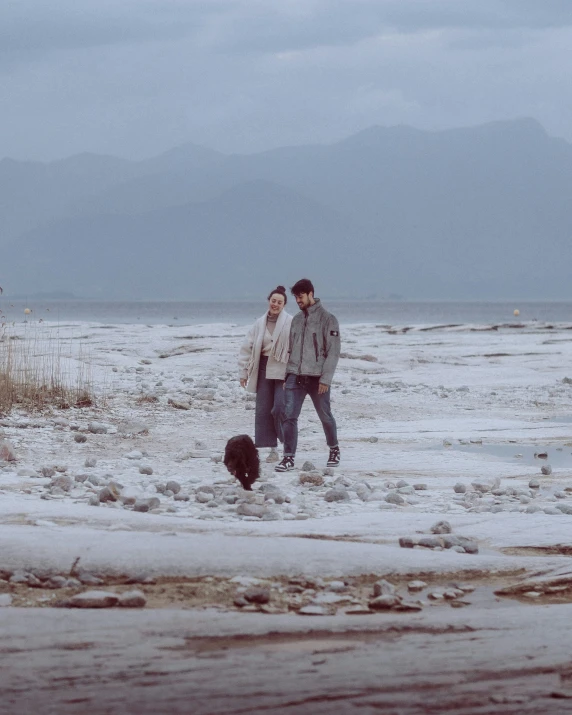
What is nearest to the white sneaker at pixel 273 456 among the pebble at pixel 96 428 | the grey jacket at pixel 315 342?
the grey jacket at pixel 315 342

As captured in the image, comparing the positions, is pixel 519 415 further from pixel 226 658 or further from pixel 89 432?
pixel 226 658

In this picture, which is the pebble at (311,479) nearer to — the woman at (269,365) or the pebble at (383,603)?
the woman at (269,365)

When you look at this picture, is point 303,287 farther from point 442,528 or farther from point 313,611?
point 313,611

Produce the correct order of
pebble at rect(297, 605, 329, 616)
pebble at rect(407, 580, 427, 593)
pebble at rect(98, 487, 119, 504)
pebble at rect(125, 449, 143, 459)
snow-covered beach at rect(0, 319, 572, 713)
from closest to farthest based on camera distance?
snow-covered beach at rect(0, 319, 572, 713)
pebble at rect(297, 605, 329, 616)
pebble at rect(407, 580, 427, 593)
pebble at rect(98, 487, 119, 504)
pebble at rect(125, 449, 143, 459)

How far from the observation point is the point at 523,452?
12.2m

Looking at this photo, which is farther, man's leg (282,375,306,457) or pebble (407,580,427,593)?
man's leg (282,375,306,457)

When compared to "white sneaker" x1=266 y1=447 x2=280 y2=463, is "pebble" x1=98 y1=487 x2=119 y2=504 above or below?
above

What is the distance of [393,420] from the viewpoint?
49.2 feet

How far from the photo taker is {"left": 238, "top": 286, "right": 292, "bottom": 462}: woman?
10453mm

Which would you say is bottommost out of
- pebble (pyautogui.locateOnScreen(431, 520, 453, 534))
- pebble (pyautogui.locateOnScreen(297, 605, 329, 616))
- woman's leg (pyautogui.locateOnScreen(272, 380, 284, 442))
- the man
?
pebble (pyautogui.locateOnScreen(297, 605, 329, 616))

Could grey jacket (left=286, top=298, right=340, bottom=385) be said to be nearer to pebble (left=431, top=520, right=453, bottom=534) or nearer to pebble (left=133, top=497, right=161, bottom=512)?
pebble (left=133, top=497, right=161, bottom=512)

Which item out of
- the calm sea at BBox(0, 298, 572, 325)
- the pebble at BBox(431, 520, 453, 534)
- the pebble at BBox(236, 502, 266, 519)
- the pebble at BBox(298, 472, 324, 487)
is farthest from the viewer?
the calm sea at BBox(0, 298, 572, 325)

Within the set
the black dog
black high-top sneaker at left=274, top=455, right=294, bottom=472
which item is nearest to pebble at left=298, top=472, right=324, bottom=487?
the black dog

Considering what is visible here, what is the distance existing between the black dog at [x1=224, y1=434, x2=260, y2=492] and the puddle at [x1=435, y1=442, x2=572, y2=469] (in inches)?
143
